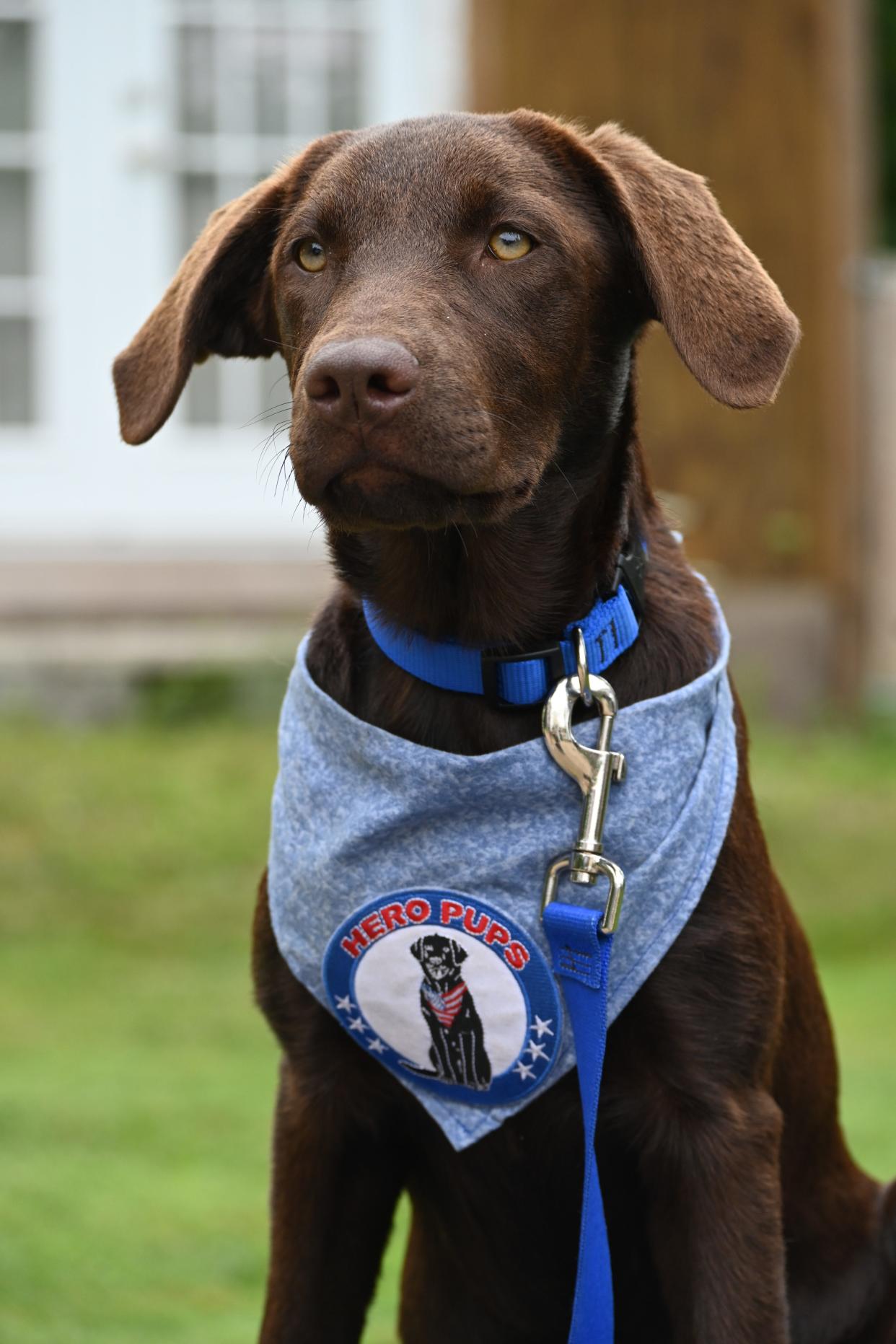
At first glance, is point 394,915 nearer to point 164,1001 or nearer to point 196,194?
point 164,1001

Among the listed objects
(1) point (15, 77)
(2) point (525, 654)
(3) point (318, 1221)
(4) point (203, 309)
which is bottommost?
(3) point (318, 1221)

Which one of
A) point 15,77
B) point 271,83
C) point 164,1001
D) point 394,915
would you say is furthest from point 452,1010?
point 15,77

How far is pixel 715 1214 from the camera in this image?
7.49 ft

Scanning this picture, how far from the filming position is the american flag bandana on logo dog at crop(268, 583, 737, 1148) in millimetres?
2289

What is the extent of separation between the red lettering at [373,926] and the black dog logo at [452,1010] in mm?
45

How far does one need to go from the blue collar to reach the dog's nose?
41 cm

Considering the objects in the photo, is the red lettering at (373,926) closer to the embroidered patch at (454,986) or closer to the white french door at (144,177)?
the embroidered patch at (454,986)

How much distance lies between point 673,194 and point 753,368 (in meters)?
0.26

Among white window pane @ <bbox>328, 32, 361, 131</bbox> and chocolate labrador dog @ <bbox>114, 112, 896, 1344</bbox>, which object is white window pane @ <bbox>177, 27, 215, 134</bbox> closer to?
white window pane @ <bbox>328, 32, 361, 131</bbox>

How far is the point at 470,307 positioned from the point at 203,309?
0.46 metres

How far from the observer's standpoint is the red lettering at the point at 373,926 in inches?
92.1

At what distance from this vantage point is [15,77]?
7539 mm

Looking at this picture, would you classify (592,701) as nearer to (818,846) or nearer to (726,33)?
(818,846)

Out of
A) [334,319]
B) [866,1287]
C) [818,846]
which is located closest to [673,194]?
[334,319]
